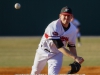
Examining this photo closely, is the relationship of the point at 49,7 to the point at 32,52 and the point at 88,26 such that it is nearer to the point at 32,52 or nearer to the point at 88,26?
the point at 88,26

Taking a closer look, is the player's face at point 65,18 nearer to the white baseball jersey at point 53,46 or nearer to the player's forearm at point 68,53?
the white baseball jersey at point 53,46

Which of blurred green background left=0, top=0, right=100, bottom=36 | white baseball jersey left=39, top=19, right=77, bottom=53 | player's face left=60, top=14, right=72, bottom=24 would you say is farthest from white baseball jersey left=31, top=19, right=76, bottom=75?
blurred green background left=0, top=0, right=100, bottom=36

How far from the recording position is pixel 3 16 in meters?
27.5

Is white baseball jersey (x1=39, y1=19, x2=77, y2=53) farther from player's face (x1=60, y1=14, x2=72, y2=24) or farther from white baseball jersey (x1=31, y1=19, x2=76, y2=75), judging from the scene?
player's face (x1=60, y1=14, x2=72, y2=24)

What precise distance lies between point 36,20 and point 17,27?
154cm

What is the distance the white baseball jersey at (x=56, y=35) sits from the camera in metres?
5.73

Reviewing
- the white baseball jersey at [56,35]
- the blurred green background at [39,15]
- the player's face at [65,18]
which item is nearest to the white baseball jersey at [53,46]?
the white baseball jersey at [56,35]

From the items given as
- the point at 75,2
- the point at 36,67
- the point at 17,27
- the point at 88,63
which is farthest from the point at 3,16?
the point at 36,67

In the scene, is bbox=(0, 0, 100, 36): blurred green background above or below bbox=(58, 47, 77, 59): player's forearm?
below

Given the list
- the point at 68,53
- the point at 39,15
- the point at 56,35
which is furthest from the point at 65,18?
the point at 39,15

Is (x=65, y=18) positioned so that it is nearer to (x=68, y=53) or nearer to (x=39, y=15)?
(x=68, y=53)

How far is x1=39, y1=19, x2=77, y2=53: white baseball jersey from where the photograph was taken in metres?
5.73

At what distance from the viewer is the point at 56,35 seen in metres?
5.71

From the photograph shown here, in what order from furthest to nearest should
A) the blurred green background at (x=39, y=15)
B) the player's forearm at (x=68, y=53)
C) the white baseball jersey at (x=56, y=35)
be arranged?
the blurred green background at (x=39, y=15), the white baseball jersey at (x=56, y=35), the player's forearm at (x=68, y=53)
